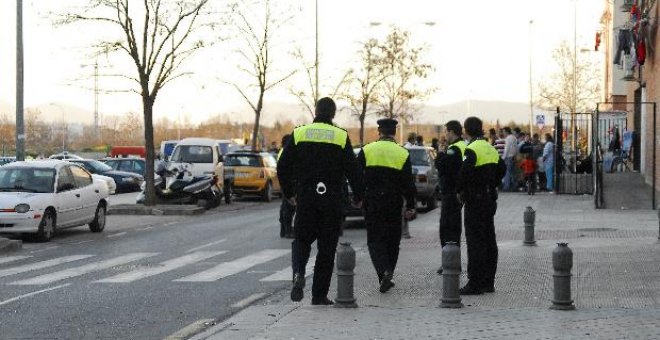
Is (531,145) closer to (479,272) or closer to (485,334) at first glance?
(479,272)

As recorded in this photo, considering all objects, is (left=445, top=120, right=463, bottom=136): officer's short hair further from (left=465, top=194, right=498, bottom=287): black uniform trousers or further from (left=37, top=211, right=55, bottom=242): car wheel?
(left=37, top=211, right=55, bottom=242): car wheel

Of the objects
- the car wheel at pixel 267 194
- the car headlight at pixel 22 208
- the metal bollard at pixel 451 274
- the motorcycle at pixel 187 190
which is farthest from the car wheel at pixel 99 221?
the metal bollard at pixel 451 274

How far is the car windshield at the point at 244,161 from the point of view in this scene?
125 ft

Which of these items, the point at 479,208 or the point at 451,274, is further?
the point at 479,208

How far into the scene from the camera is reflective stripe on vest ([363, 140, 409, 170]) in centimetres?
1266

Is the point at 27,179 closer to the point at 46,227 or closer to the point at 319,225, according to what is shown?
the point at 46,227

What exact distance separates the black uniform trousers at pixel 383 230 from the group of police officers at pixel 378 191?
0.04 feet

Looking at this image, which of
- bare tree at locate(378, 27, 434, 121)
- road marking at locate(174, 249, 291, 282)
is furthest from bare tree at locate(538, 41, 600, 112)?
road marking at locate(174, 249, 291, 282)

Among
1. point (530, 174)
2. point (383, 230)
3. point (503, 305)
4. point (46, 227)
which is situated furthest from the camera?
point (530, 174)

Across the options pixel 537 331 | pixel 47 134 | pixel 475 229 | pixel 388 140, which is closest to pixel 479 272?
pixel 475 229

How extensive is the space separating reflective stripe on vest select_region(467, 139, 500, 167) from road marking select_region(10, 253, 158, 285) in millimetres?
5726

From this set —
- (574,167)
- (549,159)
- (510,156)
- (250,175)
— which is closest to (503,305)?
(510,156)

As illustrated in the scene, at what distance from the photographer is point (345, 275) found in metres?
10.8

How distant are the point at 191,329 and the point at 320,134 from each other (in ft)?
7.08
